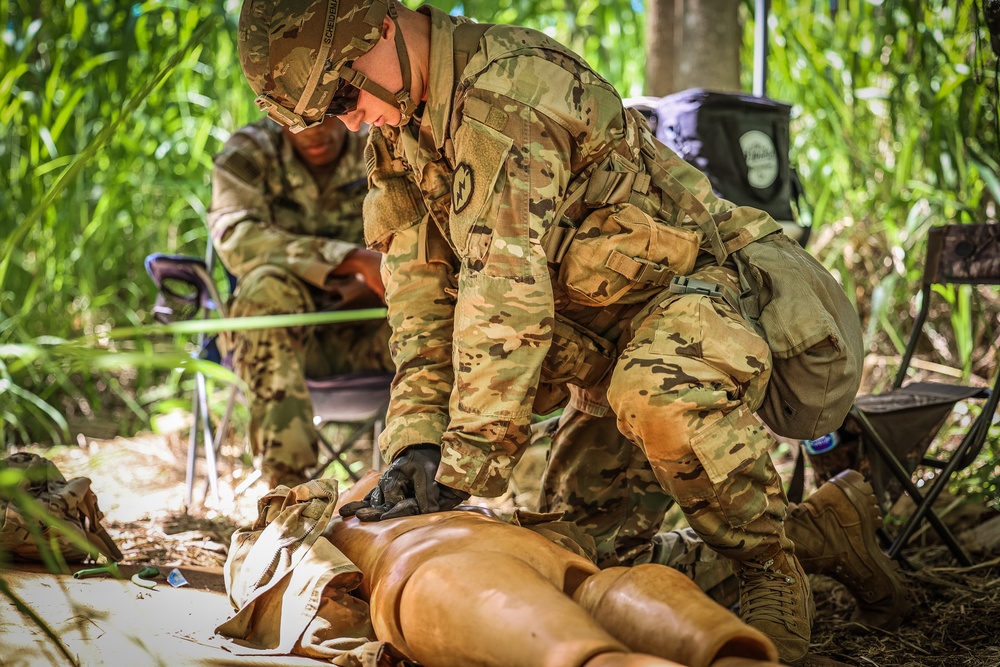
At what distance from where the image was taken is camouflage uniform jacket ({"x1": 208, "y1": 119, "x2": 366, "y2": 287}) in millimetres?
3439

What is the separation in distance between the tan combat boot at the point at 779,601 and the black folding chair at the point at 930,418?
680 millimetres

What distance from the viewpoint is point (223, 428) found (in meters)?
3.97

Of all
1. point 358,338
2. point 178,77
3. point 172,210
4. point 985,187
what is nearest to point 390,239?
point 358,338

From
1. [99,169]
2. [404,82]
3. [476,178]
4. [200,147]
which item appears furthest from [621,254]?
[99,169]

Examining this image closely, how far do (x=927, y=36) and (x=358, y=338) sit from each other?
8.46 ft

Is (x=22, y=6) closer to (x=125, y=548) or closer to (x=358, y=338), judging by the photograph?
(x=358, y=338)

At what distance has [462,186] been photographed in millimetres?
2061

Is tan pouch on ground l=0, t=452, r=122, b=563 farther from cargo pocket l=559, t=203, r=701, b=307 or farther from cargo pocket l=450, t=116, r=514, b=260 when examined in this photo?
cargo pocket l=559, t=203, r=701, b=307

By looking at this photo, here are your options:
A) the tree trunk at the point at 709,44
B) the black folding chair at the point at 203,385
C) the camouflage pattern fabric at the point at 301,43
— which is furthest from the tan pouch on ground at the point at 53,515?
the tree trunk at the point at 709,44

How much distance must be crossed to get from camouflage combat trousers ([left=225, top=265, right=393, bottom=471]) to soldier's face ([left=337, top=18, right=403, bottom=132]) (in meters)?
1.27

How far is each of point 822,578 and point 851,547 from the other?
0.57 metres

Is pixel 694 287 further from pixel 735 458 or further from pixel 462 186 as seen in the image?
pixel 462 186

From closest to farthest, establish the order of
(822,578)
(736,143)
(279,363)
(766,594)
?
(766,594)
(822,578)
(736,143)
(279,363)

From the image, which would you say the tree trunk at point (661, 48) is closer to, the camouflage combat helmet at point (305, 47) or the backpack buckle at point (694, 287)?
the backpack buckle at point (694, 287)
